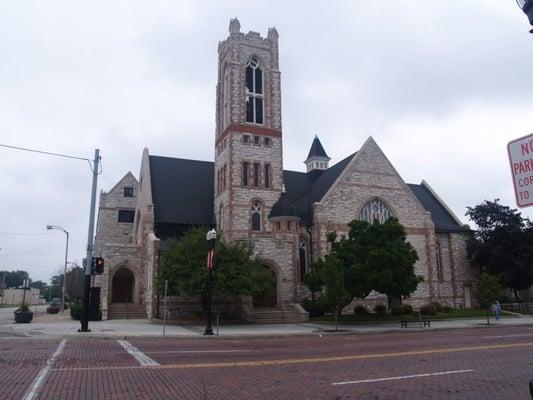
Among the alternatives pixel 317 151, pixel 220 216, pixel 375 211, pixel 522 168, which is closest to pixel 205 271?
pixel 220 216

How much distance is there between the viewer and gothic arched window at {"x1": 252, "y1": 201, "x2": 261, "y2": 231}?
36.5m

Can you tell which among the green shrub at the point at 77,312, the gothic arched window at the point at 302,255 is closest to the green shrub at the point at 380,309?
the gothic arched window at the point at 302,255

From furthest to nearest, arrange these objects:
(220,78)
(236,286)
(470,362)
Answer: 1. (220,78)
2. (236,286)
3. (470,362)

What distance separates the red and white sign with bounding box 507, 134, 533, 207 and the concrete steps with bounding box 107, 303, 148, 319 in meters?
33.3

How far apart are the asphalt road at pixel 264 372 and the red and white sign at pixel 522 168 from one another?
5347mm

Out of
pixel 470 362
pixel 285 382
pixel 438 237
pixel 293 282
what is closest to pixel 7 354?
pixel 285 382

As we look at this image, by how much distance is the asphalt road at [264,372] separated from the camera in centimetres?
841

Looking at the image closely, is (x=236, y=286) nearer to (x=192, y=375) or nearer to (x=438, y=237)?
(x=192, y=375)

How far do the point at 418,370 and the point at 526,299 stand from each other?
46.3 metres

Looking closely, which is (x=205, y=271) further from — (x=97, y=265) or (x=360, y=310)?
(x=360, y=310)

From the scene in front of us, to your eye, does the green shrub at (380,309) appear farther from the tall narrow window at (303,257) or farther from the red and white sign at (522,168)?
the red and white sign at (522,168)

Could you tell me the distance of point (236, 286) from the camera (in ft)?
89.8

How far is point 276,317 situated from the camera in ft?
101

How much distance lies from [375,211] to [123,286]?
833 inches
